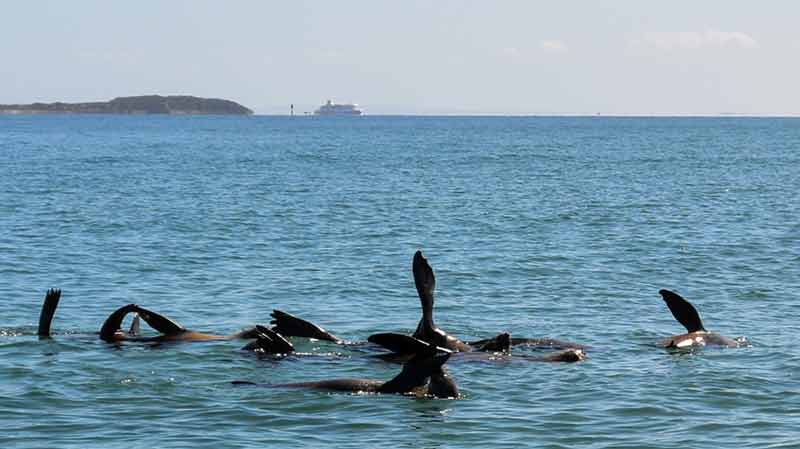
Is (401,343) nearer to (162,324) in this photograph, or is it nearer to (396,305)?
(162,324)

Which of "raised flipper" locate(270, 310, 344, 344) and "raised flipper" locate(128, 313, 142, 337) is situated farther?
"raised flipper" locate(128, 313, 142, 337)

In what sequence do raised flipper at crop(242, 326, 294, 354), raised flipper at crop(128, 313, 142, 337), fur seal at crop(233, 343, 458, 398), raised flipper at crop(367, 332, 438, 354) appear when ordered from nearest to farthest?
fur seal at crop(233, 343, 458, 398) < raised flipper at crop(367, 332, 438, 354) < raised flipper at crop(242, 326, 294, 354) < raised flipper at crop(128, 313, 142, 337)

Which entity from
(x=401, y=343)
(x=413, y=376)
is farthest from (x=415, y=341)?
(x=413, y=376)

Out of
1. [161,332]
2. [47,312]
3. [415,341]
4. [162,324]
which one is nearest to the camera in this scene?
[415,341]

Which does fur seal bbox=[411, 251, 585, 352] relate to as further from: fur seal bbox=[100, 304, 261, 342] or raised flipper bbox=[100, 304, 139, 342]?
raised flipper bbox=[100, 304, 139, 342]

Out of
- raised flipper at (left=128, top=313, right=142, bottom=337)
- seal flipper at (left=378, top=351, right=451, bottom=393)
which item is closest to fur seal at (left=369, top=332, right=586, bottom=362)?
seal flipper at (left=378, top=351, right=451, bottom=393)

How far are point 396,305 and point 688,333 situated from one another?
6.06m

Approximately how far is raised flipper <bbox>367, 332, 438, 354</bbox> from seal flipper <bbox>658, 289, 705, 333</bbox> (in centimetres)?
459

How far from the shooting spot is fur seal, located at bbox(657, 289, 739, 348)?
1864cm

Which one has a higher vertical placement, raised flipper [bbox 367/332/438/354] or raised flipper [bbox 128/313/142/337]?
raised flipper [bbox 367/332/438/354]

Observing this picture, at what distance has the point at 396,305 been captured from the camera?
76.5 feet

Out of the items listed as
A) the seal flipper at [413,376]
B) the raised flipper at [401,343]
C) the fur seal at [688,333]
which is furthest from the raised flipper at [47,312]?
the fur seal at [688,333]

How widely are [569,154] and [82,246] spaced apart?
76.6m

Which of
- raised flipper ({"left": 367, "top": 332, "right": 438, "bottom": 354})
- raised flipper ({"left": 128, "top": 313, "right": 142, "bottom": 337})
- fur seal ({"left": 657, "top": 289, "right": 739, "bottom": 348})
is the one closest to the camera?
raised flipper ({"left": 367, "top": 332, "right": 438, "bottom": 354})
